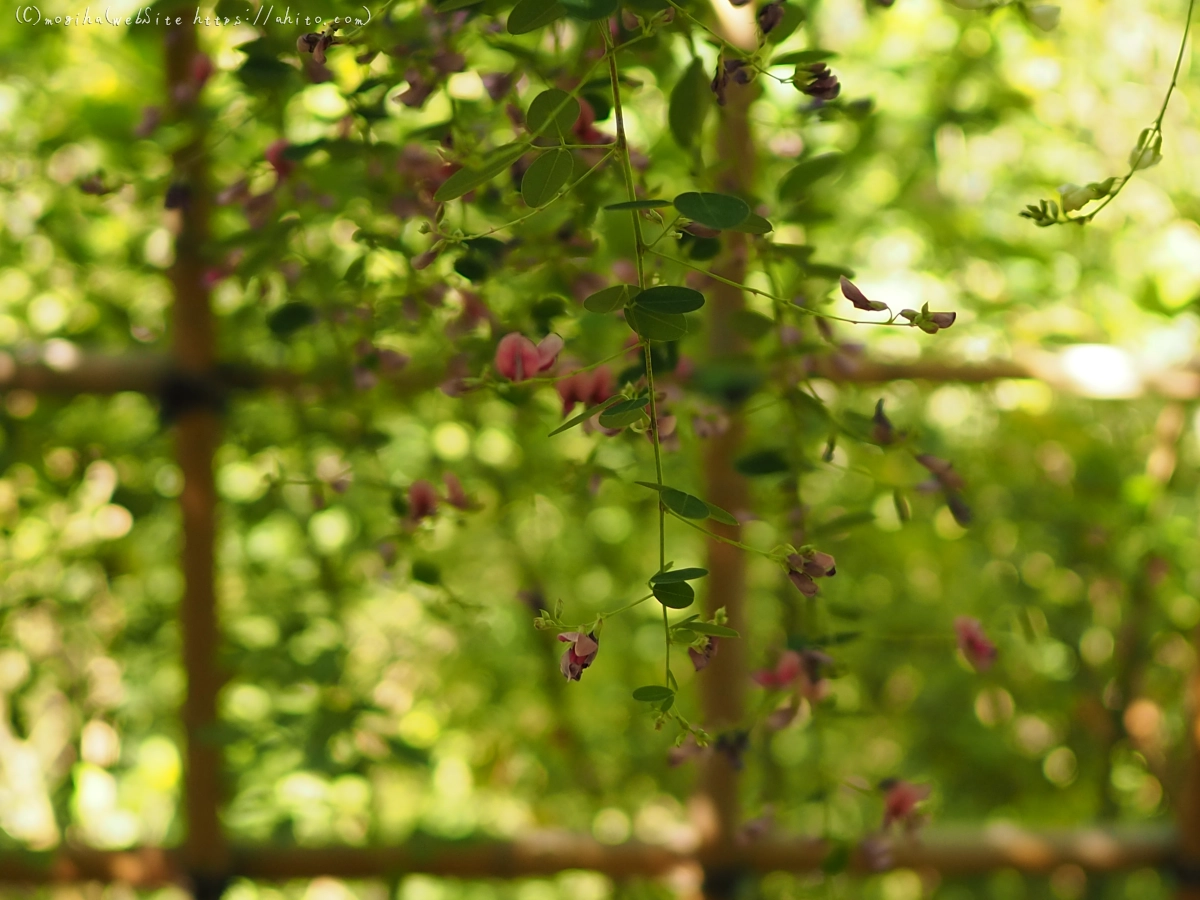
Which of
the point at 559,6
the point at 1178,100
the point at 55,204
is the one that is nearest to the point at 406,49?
the point at 559,6

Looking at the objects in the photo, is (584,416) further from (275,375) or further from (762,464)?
(275,375)

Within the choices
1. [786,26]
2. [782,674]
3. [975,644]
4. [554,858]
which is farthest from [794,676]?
[554,858]

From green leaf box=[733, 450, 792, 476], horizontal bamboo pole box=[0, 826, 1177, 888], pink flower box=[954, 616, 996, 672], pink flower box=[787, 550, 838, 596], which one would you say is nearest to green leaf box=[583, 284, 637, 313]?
pink flower box=[787, 550, 838, 596]

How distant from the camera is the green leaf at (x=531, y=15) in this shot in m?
0.38

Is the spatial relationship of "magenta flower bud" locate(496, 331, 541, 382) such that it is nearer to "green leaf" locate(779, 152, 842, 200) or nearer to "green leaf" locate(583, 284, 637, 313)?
"green leaf" locate(583, 284, 637, 313)

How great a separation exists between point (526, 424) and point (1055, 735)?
924 millimetres

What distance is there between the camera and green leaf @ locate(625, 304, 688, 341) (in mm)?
387

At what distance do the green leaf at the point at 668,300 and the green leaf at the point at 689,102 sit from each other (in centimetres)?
17

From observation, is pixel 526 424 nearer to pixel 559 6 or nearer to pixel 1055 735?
pixel 559 6

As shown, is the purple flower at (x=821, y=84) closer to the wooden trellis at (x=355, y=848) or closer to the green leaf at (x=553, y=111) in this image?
the green leaf at (x=553, y=111)

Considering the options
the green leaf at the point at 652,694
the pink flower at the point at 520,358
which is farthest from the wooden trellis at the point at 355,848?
the green leaf at the point at 652,694

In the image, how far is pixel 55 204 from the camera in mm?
977

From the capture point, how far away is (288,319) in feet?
2.03

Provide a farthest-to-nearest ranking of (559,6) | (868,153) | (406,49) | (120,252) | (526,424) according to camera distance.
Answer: (120,252), (868,153), (526,424), (406,49), (559,6)
